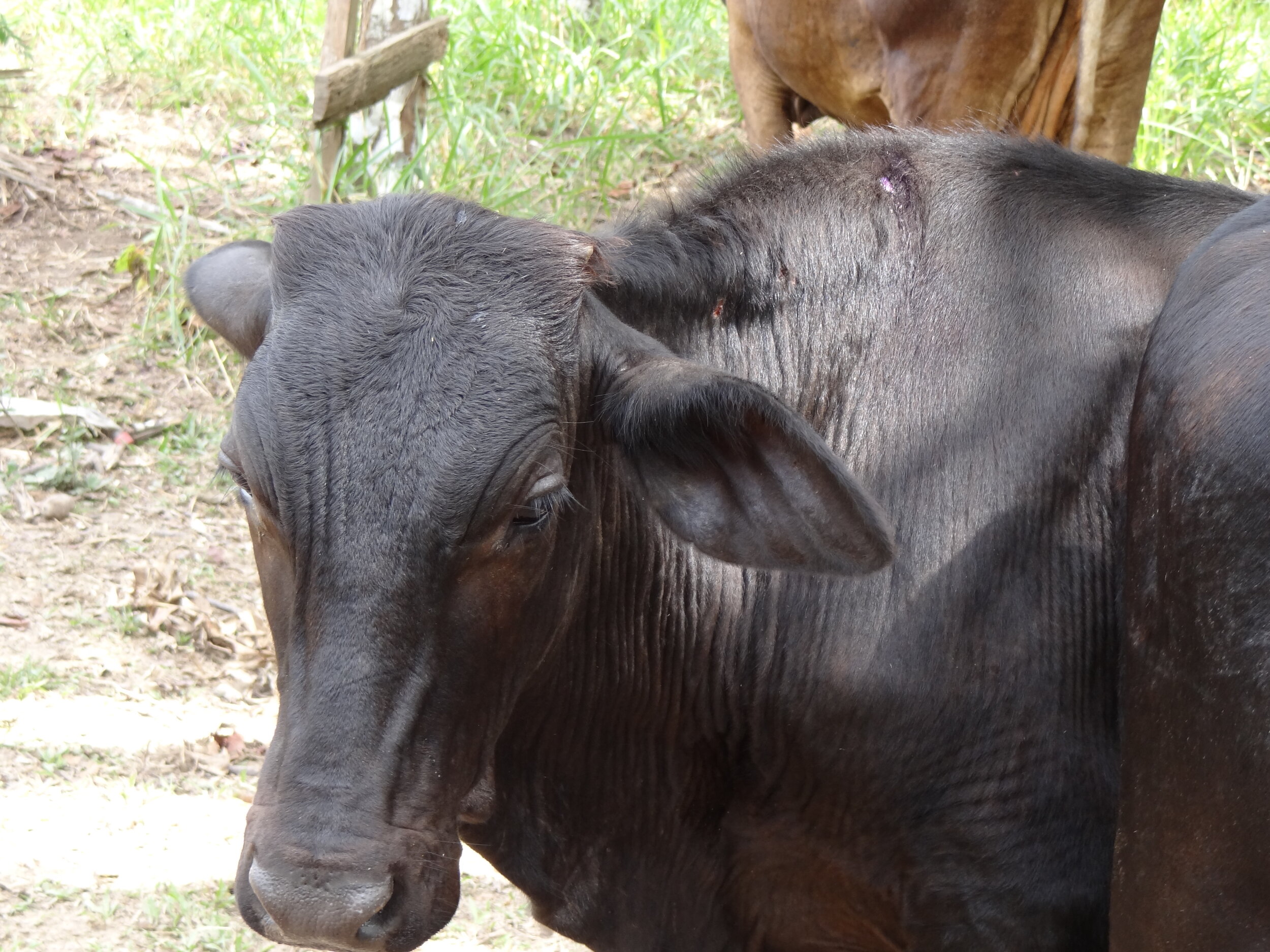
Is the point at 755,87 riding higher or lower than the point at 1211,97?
lower

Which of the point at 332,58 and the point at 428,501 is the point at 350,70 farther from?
the point at 428,501

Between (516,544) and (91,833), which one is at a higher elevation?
(516,544)

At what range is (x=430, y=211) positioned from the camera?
9.36 feet

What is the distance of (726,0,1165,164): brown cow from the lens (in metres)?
6.00

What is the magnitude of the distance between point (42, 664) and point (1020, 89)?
16.0ft

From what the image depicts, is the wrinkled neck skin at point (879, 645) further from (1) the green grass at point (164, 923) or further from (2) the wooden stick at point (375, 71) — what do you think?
(2) the wooden stick at point (375, 71)

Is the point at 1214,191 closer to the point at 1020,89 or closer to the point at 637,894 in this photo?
the point at 637,894

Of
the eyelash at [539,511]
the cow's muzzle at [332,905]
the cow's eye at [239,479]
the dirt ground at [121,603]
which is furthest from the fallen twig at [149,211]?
the cow's muzzle at [332,905]

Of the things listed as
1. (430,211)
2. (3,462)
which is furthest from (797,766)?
(3,462)

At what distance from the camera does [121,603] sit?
20.0ft

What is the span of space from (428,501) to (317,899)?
718 millimetres

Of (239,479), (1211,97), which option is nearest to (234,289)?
(239,479)

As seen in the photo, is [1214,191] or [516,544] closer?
[516,544]

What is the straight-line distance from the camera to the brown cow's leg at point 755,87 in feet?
26.7
